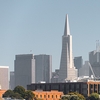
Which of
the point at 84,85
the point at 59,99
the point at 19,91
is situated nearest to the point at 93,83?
the point at 84,85

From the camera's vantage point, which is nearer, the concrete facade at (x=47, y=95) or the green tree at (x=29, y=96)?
the green tree at (x=29, y=96)

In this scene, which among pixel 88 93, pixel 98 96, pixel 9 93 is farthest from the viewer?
pixel 88 93

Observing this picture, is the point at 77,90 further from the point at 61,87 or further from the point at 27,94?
the point at 27,94

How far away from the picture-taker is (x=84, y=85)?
633 ft

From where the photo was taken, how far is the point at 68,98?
161125mm

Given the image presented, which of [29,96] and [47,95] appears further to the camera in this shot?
[47,95]

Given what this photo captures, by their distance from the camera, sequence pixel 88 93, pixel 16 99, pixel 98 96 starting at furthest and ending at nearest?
pixel 88 93
pixel 98 96
pixel 16 99

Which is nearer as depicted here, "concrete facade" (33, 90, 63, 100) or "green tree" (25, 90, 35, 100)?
"green tree" (25, 90, 35, 100)

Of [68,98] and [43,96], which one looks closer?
[68,98]

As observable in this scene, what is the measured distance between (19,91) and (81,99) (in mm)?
16159

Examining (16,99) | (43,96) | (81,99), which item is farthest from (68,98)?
(16,99)

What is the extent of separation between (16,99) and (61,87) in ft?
214

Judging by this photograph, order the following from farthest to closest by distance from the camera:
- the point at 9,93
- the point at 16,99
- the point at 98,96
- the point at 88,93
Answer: the point at 88,93 → the point at 98,96 → the point at 9,93 → the point at 16,99

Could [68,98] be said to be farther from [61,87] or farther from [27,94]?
[61,87]
